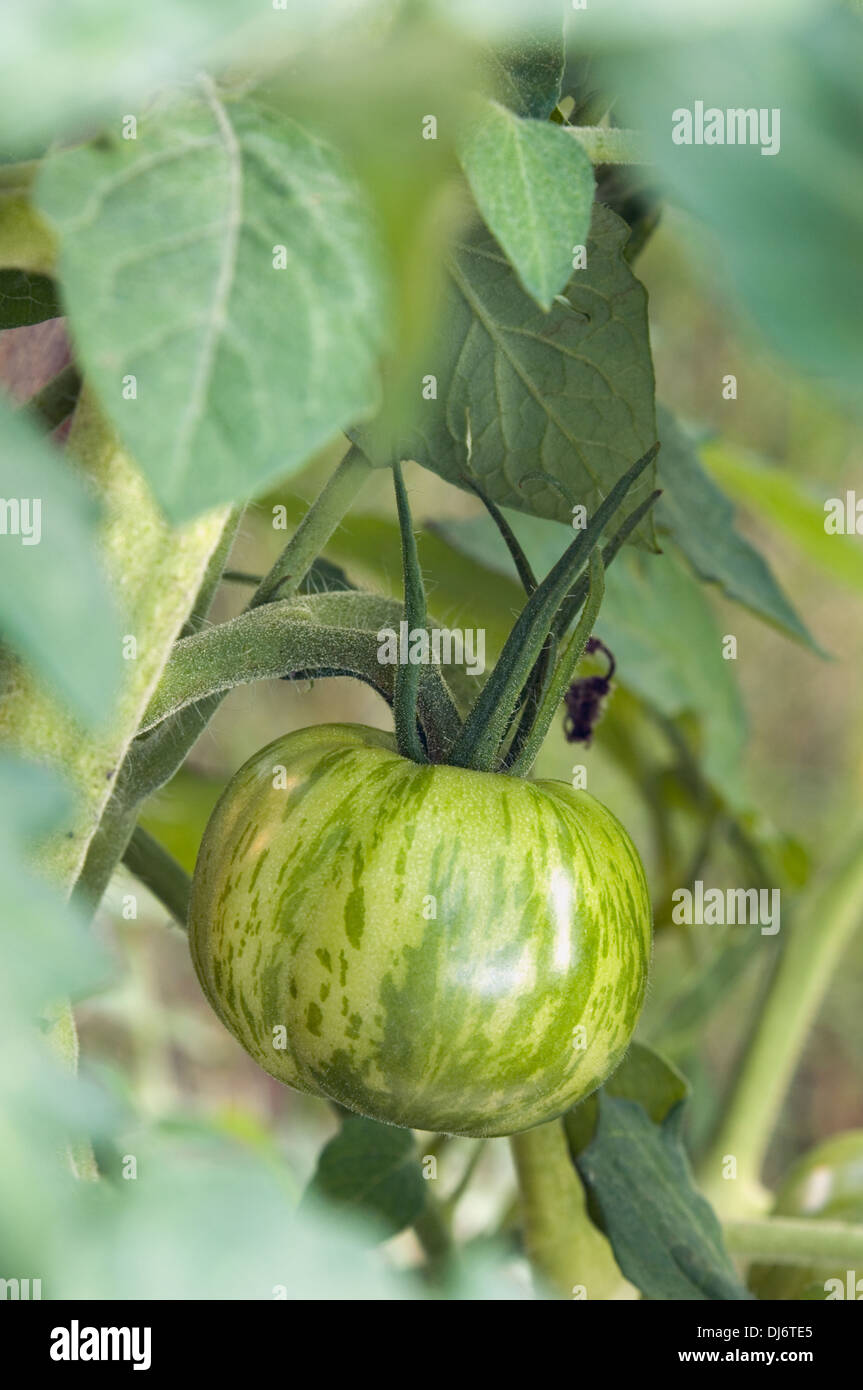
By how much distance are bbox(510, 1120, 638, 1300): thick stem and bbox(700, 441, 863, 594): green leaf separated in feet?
1.12

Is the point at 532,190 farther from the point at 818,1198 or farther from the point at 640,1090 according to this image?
the point at 818,1198

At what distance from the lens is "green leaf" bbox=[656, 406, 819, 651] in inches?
13.4

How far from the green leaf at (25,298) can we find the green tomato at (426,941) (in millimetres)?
86

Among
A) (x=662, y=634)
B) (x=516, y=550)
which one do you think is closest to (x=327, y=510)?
(x=516, y=550)

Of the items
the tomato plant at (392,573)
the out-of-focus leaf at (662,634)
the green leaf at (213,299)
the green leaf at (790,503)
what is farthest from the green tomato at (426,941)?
the green leaf at (790,503)

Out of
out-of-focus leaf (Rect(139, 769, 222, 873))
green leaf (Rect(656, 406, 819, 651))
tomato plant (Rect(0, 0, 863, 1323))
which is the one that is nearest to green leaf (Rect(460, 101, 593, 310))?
tomato plant (Rect(0, 0, 863, 1323))

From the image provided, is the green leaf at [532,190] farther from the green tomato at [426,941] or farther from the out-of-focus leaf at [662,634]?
the out-of-focus leaf at [662,634]

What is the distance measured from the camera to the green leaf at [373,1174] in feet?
1.11

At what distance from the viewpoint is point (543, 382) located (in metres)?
0.24

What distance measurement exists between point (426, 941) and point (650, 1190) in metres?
0.15

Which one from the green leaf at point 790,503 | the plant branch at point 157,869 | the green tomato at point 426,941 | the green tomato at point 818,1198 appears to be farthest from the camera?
the green leaf at point 790,503

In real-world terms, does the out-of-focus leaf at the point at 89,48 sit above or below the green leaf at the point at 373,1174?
above

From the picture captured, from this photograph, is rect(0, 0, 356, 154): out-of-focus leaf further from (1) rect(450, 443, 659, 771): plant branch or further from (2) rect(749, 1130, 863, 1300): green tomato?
(2) rect(749, 1130, 863, 1300): green tomato
